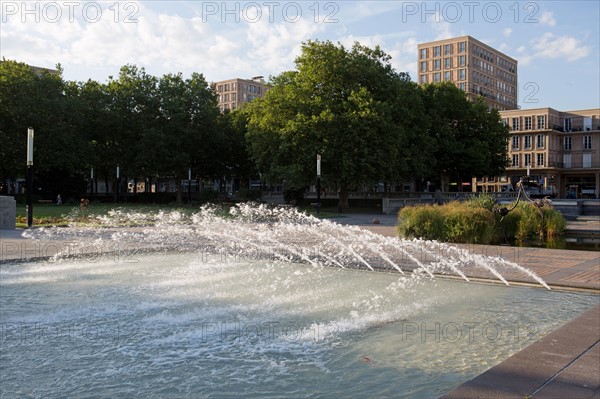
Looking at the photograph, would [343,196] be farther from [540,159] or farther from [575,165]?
[575,165]

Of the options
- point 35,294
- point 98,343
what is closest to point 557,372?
point 98,343

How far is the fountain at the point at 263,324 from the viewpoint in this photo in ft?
16.3

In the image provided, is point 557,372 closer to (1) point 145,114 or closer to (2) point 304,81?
Result: (2) point 304,81

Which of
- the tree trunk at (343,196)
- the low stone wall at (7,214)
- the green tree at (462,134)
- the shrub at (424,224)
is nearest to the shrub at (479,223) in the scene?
the shrub at (424,224)

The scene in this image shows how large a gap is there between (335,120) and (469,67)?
8529 cm

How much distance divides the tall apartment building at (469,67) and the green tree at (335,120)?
75.9 m

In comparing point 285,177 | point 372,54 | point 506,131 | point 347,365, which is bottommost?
point 347,365

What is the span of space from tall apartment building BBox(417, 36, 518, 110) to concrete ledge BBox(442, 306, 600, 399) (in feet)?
379

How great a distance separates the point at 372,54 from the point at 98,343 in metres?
42.7

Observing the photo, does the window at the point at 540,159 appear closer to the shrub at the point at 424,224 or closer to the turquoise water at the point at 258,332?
the shrub at the point at 424,224

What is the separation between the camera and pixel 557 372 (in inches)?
178

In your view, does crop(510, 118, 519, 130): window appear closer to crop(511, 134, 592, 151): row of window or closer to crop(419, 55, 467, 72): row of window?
crop(511, 134, 592, 151): row of window

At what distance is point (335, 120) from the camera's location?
131ft

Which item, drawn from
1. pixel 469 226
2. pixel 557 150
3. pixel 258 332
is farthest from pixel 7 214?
pixel 557 150
